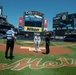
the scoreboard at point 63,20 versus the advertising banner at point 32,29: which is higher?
the scoreboard at point 63,20

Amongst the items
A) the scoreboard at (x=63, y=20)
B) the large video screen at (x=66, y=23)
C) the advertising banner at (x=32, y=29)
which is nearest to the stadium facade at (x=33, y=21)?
the advertising banner at (x=32, y=29)

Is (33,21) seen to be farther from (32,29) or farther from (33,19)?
(32,29)

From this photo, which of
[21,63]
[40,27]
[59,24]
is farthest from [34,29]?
[21,63]

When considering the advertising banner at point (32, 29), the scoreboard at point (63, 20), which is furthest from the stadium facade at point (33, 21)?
the scoreboard at point (63, 20)

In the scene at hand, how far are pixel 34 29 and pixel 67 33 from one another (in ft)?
41.9

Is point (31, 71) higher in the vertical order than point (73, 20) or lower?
lower

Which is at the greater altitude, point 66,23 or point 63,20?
point 63,20

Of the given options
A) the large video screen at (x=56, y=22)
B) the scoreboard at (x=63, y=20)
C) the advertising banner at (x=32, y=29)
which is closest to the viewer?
the advertising banner at (x=32, y=29)

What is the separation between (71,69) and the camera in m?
10.5

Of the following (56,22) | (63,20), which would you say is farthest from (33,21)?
(56,22)

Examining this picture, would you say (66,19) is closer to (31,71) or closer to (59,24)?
(59,24)

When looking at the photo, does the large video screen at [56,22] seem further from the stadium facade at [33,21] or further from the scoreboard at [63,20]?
the stadium facade at [33,21]

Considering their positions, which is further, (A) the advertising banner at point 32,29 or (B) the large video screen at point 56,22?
(B) the large video screen at point 56,22

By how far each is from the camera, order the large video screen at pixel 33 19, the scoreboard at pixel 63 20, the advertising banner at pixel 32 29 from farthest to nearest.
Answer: the scoreboard at pixel 63 20, the advertising banner at pixel 32 29, the large video screen at pixel 33 19
